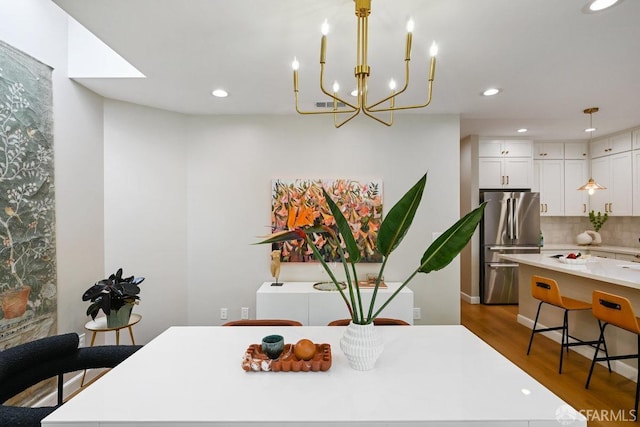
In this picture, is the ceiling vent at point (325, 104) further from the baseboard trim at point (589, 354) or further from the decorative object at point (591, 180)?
the baseboard trim at point (589, 354)

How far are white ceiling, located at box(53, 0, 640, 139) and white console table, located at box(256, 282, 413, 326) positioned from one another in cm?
183

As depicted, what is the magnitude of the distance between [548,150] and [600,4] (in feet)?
13.4

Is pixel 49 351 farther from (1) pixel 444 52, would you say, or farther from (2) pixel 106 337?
(1) pixel 444 52

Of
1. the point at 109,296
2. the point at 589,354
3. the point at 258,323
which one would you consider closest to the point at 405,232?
the point at 258,323

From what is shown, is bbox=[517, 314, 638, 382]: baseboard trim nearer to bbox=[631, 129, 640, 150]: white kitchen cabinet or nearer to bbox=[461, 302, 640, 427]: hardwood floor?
bbox=[461, 302, 640, 427]: hardwood floor

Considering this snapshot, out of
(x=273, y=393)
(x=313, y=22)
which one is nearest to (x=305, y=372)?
(x=273, y=393)

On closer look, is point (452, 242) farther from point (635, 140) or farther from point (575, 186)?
point (575, 186)

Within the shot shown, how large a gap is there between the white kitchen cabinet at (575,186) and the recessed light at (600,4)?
4.21m

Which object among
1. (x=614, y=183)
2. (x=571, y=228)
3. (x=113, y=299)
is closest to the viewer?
(x=113, y=299)

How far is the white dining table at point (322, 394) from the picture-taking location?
95cm

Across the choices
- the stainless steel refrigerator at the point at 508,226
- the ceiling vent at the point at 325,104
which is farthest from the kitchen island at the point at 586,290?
the ceiling vent at the point at 325,104

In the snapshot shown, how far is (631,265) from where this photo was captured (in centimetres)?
304

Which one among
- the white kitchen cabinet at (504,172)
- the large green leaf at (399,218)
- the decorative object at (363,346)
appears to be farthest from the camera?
the white kitchen cabinet at (504,172)

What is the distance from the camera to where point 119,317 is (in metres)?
2.34
